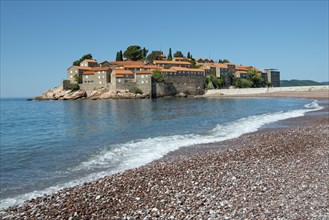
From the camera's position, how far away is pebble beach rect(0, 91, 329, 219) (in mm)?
7449

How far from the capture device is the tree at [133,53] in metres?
148

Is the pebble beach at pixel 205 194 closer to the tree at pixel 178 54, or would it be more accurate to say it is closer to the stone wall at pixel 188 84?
the stone wall at pixel 188 84

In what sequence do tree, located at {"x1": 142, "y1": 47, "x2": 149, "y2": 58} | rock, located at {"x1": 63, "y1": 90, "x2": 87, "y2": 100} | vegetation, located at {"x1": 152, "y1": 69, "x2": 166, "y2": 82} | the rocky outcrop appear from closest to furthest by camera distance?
the rocky outcrop → vegetation, located at {"x1": 152, "y1": 69, "x2": 166, "y2": 82} → rock, located at {"x1": 63, "y1": 90, "x2": 87, "y2": 100} → tree, located at {"x1": 142, "y1": 47, "x2": 149, "y2": 58}

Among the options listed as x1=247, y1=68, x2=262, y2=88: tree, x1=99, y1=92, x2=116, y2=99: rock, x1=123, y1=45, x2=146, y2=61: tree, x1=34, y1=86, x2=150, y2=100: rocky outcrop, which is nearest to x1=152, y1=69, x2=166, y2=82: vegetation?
x1=34, y1=86, x2=150, y2=100: rocky outcrop

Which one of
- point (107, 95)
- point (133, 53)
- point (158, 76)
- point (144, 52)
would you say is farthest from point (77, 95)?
point (144, 52)

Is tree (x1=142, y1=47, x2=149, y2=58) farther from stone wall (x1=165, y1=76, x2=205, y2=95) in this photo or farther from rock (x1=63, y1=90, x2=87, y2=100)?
rock (x1=63, y1=90, x2=87, y2=100)

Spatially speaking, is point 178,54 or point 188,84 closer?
point 188,84

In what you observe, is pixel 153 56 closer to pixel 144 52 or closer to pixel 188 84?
pixel 144 52

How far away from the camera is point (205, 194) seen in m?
8.67

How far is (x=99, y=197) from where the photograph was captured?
895 centimetres

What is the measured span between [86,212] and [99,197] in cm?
109

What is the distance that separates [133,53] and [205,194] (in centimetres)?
14351

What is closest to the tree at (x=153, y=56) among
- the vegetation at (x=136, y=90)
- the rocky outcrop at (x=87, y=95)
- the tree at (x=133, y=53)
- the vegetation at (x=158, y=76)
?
the tree at (x=133, y=53)

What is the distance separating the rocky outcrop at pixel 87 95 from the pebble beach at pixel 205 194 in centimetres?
9987
